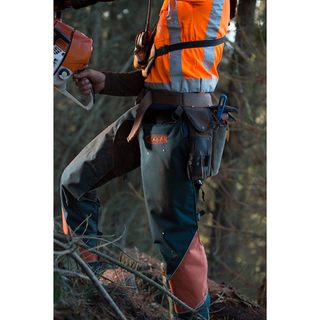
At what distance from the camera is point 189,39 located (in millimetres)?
2031

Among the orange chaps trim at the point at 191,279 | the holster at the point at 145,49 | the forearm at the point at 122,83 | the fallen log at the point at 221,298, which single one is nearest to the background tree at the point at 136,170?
the fallen log at the point at 221,298

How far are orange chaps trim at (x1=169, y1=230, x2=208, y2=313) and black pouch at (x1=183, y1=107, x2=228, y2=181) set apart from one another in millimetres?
305

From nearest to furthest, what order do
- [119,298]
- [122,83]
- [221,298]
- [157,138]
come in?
[119,298] → [157,138] → [122,83] → [221,298]

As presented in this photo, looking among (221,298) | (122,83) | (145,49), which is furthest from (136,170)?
(145,49)

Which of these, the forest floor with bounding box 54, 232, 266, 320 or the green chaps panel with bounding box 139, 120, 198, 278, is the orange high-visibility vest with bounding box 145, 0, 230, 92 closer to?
the green chaps panel with bounding box 139, 120, 198, 278

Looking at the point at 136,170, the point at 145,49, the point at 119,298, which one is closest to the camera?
the point at 119,298

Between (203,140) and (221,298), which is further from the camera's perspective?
(221,298)

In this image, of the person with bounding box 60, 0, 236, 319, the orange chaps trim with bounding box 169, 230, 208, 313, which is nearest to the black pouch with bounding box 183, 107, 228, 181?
the person with bounding box 60, 0, 236, 319

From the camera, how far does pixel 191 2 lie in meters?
1.96

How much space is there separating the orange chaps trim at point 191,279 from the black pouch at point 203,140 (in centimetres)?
31

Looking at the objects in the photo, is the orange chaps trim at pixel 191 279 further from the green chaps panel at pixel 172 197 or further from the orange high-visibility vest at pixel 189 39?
the orange high-visibility vest at pixel 189 39

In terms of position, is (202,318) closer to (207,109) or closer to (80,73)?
(207,109)

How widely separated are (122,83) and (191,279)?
106 centimetres

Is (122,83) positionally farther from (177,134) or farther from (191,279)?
(191,279)
